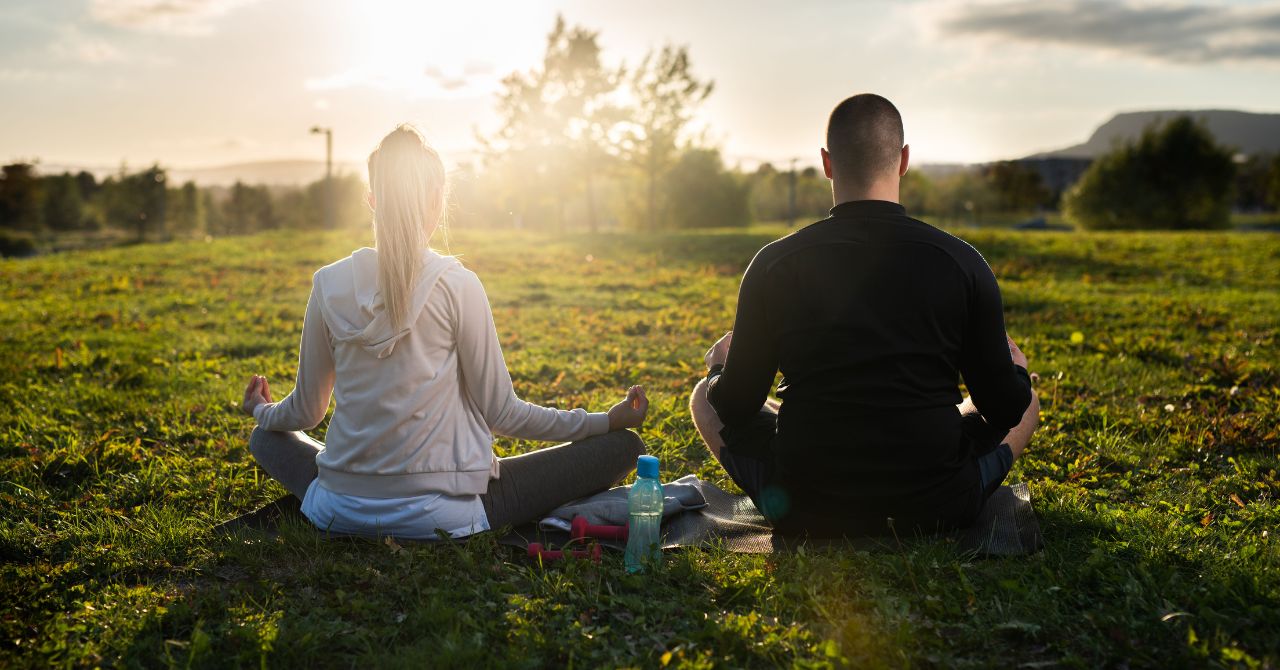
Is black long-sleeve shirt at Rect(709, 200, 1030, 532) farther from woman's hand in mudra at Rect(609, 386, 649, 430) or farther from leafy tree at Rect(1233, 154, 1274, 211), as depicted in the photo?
leafy tree at Rect(1233, 154, 1274, 211)

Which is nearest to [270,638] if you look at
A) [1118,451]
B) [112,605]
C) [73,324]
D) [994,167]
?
[112,605]

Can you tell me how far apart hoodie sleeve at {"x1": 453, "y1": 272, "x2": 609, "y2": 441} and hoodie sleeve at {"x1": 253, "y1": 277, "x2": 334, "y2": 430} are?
0.56 meters

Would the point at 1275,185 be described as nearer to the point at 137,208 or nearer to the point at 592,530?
the point at 592,530

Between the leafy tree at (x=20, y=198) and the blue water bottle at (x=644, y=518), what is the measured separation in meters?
69.2

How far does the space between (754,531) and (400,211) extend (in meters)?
2.04

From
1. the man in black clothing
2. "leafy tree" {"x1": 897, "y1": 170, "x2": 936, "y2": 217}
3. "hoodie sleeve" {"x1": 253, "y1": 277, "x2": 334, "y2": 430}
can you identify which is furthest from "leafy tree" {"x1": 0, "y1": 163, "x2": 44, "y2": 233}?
the man in black clothing

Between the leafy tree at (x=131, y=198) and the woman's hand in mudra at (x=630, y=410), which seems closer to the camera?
the woman's hand in mudra at (x=630, y=410)

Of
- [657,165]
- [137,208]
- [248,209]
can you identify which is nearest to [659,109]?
[657,165]

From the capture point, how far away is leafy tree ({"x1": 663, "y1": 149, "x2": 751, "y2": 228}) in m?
50.9

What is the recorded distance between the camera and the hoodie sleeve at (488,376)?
11.0 feet

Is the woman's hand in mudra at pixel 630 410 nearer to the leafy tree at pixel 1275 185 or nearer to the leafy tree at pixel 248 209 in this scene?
the leafy tree at pixel 1275 185

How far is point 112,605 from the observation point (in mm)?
3064

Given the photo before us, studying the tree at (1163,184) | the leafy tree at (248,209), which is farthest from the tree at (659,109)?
the leafy tree at (248,209)

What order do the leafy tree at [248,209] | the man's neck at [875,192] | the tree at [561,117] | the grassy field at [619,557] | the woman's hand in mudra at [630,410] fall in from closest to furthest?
the grassy field at [619,557] → the man's neck at [875,192] → the woman's hand in mudra at [630,410] → the tree at [561,117] → the leafy tree at [248,209]
